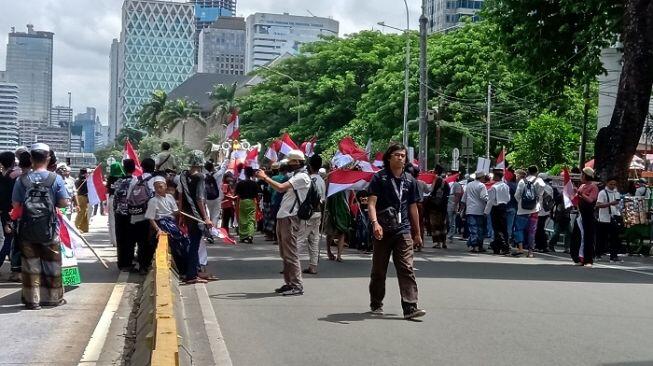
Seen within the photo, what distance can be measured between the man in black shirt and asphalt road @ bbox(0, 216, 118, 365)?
2.92m

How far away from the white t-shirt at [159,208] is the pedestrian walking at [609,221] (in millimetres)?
8985

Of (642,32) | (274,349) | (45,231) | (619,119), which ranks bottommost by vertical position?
(274,349)

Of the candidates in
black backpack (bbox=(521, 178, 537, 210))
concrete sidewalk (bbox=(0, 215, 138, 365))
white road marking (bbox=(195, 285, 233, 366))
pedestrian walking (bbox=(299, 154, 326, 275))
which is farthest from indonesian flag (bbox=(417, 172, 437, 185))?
white road marking (bbox=(195, 285, 233, 366))

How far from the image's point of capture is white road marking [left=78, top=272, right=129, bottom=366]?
736 centimetres

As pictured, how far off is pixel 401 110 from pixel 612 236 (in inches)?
1083

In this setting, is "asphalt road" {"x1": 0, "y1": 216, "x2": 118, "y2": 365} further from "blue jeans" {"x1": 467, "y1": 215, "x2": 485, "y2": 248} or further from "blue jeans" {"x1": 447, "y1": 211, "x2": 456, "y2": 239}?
"blue jeans" {"x1": 447, "y1": 211, "x2": 456, "y2": 239}

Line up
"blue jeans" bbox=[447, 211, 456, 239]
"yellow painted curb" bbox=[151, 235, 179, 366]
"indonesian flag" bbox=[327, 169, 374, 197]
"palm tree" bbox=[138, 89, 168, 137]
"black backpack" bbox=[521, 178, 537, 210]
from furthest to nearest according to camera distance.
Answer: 1. "palm tree" bbox=[138, 89, 168, 137]
2. "blue jeans" bbox=[447, 211, 456, 239]
3. "black backpack" bbox=[521, 178, 537, 210]
4. "indonesian flag" bbox=[327, 169, 374, 197]
5. "yellow painted curb" bbox=[151, 235, 179, 366]

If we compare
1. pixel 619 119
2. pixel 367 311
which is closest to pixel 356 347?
pixel 367 311

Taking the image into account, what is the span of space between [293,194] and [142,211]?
2.65 metres

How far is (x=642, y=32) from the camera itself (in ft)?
64.3

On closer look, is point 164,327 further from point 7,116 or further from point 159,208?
point 7,116

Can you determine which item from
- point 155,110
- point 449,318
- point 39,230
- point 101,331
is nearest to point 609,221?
point 449,318

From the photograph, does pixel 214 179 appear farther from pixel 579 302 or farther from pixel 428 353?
pixel 428 353

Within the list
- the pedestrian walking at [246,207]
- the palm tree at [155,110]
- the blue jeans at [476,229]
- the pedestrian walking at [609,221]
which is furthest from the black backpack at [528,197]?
the palm tree at [155,110]
